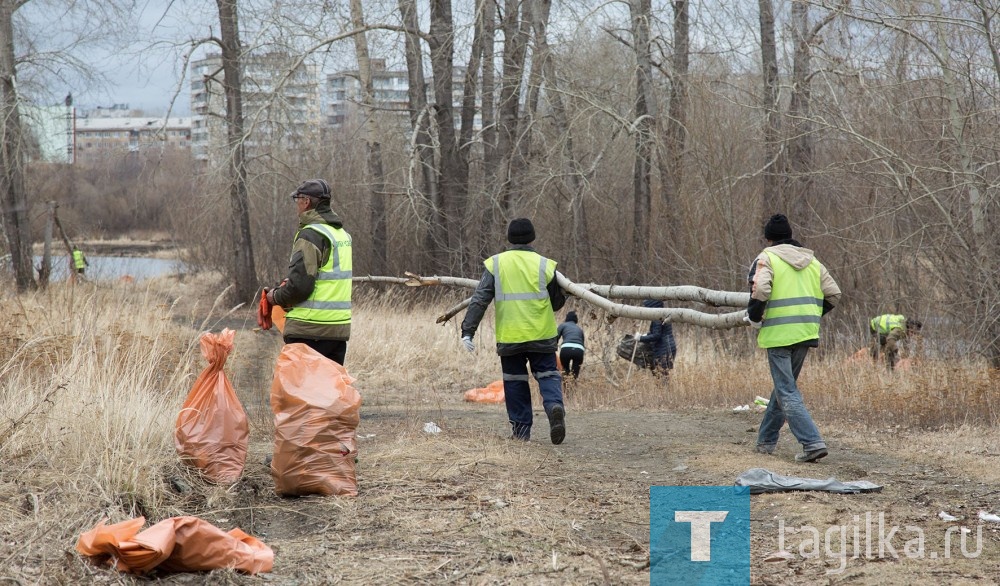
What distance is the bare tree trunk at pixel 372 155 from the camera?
22.4 metres

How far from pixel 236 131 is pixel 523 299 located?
18.2 metres

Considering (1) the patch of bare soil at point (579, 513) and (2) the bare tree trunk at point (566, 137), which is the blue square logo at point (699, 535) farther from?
(2) the bare tree trunk at point (566, 137)

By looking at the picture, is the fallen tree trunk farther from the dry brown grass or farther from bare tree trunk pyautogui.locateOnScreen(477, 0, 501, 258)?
bare tree trunk pyautogui.locateOnScreen(477, 0, 501, 258)

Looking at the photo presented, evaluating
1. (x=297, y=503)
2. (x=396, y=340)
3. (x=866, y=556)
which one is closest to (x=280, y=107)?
(x=396, y=340)

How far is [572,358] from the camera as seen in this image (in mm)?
12773

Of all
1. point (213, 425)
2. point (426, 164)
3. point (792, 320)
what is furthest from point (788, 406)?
point (426, 164)

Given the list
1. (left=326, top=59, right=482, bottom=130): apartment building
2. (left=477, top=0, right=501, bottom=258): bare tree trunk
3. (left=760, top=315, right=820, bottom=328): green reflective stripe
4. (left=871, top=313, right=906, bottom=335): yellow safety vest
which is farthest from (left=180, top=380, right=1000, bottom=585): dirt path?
(left=326, top=59, right=482, bottom=130): apartment building

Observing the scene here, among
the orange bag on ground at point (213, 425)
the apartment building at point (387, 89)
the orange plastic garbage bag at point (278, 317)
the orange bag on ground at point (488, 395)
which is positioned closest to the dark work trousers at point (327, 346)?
the orange plastic garbage bag at point (278, 317)

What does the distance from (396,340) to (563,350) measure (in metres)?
3.90

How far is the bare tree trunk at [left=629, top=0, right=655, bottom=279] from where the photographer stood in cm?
1848

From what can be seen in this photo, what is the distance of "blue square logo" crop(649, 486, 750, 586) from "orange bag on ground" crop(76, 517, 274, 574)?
184 cm

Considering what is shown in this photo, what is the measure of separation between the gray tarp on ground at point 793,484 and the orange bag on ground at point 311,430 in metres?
2.48

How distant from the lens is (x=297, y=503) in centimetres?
554

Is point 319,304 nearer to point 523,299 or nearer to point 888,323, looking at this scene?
point 523,299
